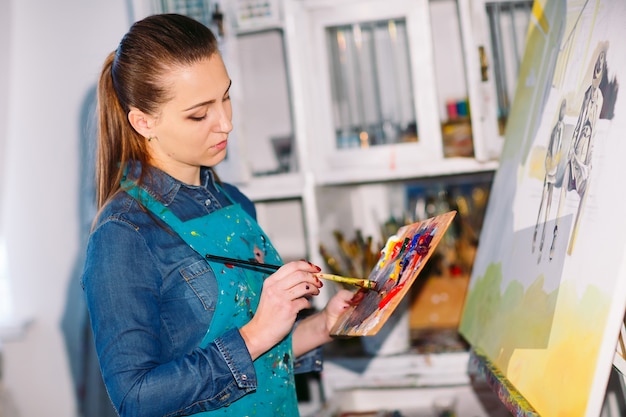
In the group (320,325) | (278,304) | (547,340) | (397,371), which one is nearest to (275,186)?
(397,371)

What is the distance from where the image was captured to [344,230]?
2.14 metres

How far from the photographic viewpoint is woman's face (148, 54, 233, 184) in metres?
1.11

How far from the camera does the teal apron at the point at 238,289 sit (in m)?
1.13

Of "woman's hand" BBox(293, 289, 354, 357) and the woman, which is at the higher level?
the woman

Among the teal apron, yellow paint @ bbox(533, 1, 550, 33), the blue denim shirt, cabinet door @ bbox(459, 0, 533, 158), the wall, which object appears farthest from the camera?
the wall

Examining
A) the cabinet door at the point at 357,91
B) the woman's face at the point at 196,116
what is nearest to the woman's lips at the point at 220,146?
the woman's face at the point at 196,116

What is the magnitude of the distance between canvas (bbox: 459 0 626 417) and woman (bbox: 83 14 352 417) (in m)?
0.33

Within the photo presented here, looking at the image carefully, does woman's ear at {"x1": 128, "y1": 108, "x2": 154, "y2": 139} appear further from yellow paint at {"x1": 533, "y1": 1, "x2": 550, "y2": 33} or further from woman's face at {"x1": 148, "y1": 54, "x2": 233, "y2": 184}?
yellow paint at {"x1": 533, "y1": 1, "x2": 550, "y2": 33}

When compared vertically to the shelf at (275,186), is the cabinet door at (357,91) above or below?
above

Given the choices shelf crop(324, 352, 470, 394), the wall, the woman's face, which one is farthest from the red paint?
the wall

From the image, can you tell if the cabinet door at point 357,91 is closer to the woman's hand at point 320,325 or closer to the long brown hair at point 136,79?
the woman's hand at point 320,325

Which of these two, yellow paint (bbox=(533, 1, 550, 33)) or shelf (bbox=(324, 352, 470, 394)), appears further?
shelf (bbox=(324, 352, 470, 394))

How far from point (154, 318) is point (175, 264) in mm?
88

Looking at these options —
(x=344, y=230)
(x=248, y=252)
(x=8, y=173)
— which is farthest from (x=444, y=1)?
(x=8, y=173)
